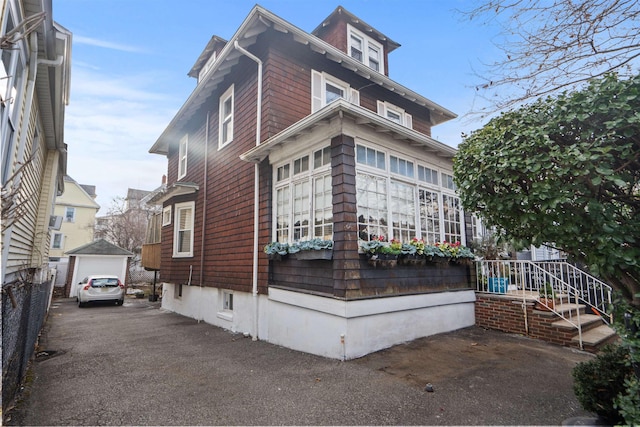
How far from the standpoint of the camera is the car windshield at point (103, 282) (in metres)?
13.1

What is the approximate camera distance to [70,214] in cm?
2645

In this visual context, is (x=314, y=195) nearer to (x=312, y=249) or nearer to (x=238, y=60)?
(x=312, y=249)

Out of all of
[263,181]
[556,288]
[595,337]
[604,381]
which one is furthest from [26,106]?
[556,288]

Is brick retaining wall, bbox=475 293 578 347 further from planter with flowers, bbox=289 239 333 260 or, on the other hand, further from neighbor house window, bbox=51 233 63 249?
neighbor house window, bbox=51 233 63 249

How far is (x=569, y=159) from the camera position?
8.76 feet

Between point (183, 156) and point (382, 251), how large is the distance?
372 inches

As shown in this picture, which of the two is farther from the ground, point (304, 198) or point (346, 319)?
point (304, 198)

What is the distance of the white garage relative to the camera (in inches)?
654

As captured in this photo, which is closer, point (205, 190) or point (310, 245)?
point (310, 245)

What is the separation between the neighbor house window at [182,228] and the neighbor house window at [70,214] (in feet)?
71.6

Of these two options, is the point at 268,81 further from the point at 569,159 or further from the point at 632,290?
the point at 632,290

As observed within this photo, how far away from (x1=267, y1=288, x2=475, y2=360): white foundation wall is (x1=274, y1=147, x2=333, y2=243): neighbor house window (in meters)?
1.17

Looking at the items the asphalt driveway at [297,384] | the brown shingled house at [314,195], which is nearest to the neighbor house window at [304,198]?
the brown shingled house at [314,195]

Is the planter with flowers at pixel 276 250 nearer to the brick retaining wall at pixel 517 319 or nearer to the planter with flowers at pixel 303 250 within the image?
the planter with flowers at pixel 303 250
